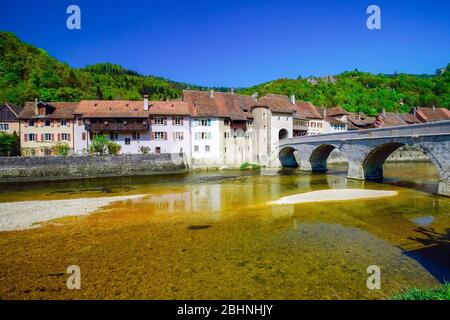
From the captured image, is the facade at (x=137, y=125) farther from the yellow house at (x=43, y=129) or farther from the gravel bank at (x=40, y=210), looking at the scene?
the gravel bank at (x=40, y=210)

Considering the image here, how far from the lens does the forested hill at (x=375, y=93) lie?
93.5 meters

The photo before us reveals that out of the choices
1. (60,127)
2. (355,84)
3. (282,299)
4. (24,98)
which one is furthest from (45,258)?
(355,84)

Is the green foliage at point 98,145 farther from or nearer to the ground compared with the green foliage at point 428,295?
farther from the ground

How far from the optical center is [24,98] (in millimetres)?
69125

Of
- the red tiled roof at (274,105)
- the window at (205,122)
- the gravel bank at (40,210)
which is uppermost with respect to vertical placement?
the red tiled roof at (274,105)

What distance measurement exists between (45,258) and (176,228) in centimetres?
588

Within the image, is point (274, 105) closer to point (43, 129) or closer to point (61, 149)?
point (61, 149)

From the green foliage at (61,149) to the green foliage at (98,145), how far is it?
382 cm

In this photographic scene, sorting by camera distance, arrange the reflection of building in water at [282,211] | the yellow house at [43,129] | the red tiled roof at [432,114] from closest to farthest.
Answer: the reflection of building in water at [282,211] → the yellow house at [43,129] → the red tiled roof at [432,114]

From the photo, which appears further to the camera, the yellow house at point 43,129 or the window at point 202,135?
the window at point 202,135

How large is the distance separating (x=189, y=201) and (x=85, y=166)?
2423 cm

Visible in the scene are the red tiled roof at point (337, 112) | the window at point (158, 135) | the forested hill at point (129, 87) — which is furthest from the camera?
the forested hill at point (129, 87)

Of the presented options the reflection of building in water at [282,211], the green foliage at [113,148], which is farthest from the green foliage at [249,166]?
the reflection of building in water at [282,211]

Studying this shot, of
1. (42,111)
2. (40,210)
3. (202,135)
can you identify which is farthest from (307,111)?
(40,210)
